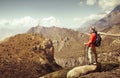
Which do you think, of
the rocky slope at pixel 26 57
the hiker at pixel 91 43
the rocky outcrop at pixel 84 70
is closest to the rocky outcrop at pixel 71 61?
the rocky slope at pixel 26 57

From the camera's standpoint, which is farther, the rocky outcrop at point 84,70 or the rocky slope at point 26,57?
the rocky slope at point 26,57

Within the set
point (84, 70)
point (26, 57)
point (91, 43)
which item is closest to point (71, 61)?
point (26, 57)

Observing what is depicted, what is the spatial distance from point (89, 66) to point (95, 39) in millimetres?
2476

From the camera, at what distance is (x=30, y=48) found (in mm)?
68938

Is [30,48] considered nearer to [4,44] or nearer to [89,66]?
[4,44]

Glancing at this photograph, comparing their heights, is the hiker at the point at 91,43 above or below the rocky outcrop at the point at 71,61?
above

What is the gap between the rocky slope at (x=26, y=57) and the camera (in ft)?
190

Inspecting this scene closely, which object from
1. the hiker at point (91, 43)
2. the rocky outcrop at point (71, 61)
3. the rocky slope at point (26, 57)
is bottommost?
the rocky outcrop at point (71, 61)

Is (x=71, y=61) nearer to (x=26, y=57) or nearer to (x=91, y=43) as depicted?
(x=26, y=57)

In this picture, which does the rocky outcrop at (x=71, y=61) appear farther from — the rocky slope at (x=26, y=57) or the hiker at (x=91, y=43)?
the hiker at (x=91, y=43)

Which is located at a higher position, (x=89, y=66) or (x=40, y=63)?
(x=89, y=66)

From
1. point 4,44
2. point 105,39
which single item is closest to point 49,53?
point 4,44

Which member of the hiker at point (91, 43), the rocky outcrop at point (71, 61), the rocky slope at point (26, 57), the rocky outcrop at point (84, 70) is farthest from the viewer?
the rocky outcrop at point (71, 61)

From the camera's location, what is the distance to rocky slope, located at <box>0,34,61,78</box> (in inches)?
2282
